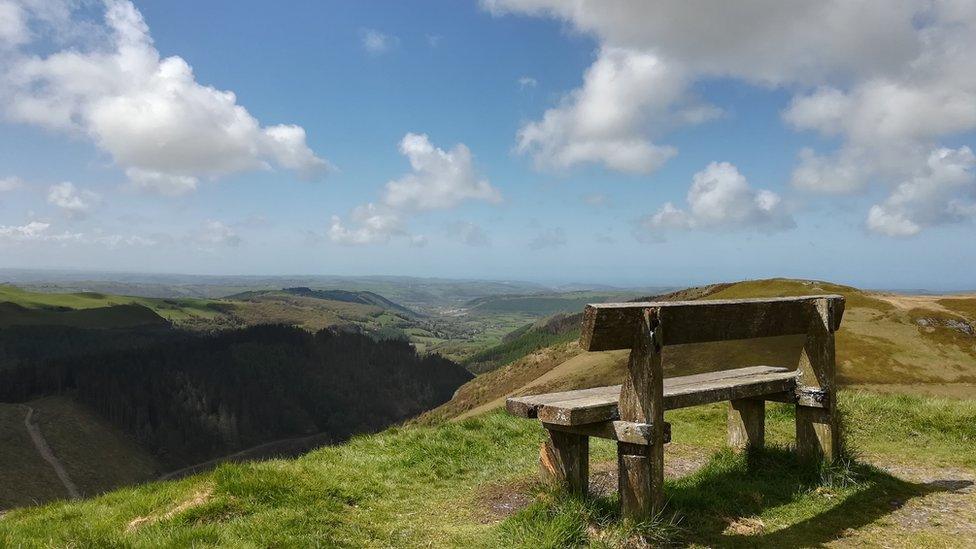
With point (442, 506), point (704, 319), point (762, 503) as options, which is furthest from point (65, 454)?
point (704, 319)

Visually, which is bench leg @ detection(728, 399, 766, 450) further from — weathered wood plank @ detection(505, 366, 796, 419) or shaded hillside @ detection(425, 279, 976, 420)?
shaded hillside @ detection(425, 279, 976, 420)

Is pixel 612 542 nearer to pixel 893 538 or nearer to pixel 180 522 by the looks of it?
pixel 893 538

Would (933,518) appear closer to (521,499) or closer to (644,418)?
(644,418)

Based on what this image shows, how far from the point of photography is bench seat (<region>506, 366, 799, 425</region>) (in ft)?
22.2

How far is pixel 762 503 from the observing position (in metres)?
7.82

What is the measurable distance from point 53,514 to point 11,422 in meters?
201

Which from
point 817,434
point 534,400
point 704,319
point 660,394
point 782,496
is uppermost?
point 704,319

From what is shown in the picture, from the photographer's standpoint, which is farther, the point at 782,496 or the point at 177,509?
the point at 782,496

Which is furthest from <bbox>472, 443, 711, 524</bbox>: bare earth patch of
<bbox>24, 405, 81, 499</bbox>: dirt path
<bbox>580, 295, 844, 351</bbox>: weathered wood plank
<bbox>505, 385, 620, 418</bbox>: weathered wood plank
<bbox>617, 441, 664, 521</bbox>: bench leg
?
<bbox>24, 405, 81, 499</bbox>: dirt path

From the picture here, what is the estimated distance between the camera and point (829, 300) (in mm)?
8742

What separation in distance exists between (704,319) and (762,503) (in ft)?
9.69

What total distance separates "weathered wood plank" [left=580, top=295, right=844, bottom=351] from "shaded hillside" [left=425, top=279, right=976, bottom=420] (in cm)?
4534

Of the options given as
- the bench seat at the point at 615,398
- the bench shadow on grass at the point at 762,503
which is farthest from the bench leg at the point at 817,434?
the bench seat at the point at 615,398

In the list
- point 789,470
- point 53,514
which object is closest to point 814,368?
point 789,470
